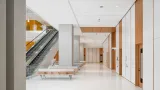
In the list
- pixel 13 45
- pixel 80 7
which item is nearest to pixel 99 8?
pixel 80 7

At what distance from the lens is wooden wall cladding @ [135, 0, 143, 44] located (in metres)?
8.98

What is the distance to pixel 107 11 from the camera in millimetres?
12234

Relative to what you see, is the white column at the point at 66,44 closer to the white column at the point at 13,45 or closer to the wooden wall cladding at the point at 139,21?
the wooden wall cladding at the point at 139,21

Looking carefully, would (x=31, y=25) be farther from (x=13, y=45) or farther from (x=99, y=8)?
(x=13, y=45)

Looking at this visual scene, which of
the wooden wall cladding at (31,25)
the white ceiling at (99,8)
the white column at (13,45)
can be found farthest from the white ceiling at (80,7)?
the wooden wall cladding at (31,25)

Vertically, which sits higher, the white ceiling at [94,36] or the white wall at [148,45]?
the white ceiling at [94,36]

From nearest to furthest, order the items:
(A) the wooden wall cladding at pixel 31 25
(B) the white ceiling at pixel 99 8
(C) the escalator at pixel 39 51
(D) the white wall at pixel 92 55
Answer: (B) the white ceiling at pixel 99 8 < (C) the escalator at pixel 39 51 < (A) the wooden wall cladding at pixel 31 25 < (D) the white wall at pixel 92 55

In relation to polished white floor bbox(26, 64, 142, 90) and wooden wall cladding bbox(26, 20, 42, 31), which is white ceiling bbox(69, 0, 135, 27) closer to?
polished white floor bbox(26, 64, 142, 90)

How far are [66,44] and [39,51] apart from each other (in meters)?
2.50

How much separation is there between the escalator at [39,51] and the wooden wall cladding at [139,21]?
7.45 m

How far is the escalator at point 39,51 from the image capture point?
14342 millimetres

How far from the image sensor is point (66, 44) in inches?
625

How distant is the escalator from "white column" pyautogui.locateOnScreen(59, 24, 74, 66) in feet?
5.24

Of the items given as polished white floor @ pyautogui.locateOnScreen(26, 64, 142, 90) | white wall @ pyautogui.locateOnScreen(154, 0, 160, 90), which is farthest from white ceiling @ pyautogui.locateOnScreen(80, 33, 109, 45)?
white wall @ pyautogui.locateOnScreen(154, 0, 160, 90)
